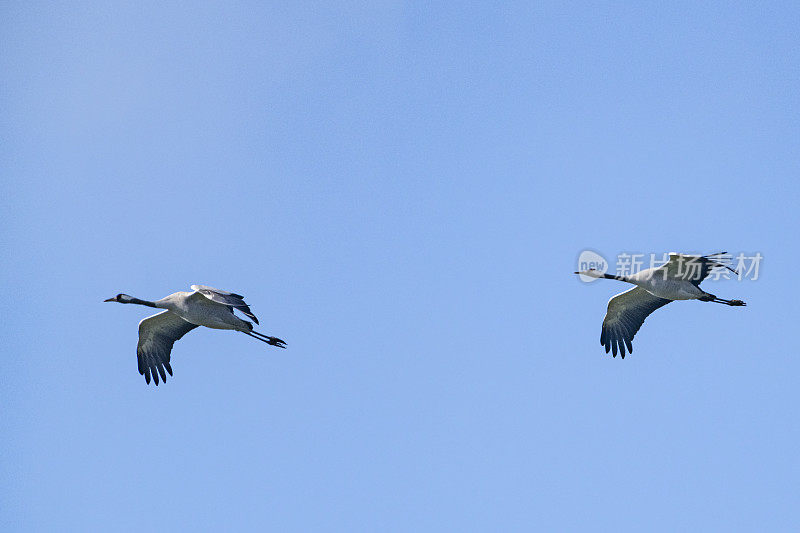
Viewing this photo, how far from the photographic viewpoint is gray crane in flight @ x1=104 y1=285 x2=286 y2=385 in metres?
18.2

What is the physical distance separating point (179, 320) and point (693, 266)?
A: 382 inches

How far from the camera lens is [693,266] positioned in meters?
19.5

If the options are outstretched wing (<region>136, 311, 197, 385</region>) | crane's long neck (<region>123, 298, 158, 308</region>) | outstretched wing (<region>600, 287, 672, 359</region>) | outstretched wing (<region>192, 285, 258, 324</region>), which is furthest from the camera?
outstretched wing (<region>600, 287, 672, 359</region>)

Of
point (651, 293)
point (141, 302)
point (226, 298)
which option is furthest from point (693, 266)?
point (141, 302)

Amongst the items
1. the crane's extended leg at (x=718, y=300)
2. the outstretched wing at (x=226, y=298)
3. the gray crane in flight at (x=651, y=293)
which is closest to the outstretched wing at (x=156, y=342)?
the outstretched wing at (x=226, y=298)

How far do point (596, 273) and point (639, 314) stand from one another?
1194 mm

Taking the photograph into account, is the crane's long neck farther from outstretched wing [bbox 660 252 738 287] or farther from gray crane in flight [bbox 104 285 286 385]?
outstretched wing [bbox 660 252 738 287]

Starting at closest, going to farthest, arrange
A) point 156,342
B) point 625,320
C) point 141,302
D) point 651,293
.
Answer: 1. point 141,302
2. point 156,342
3. point 651,293
4. point 625,320

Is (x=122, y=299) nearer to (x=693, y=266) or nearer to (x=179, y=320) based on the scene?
(x=179, y=320)

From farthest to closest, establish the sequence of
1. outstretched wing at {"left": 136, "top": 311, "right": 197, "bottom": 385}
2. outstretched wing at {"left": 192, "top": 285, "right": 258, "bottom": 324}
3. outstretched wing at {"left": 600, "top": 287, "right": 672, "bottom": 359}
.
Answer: outstretched wing at {"left": 600, "top": 287, "right": 672, "bottom": 359}, outstretched wing at {"left": 136, "top": 311, "right": 197, "bottom": 385}, outstretched wing at {"left": 192, "top": 285, "right": 258, "bottom": 324}

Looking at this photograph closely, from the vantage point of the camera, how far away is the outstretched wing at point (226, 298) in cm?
1775

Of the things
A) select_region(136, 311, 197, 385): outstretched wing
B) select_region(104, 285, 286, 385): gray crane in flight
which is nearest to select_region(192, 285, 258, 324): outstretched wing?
select_region(104, 285, 286, 385): gray crane in flight

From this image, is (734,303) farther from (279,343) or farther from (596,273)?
(279,343)

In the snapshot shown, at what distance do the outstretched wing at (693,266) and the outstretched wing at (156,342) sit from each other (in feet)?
30.3
